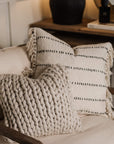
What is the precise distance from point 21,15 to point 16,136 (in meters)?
1.01

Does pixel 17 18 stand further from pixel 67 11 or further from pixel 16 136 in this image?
pixel 16 136

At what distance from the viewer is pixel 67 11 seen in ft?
6.66

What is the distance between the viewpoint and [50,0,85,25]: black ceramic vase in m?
2.01

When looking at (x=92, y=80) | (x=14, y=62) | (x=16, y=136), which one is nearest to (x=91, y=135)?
(x=92, y=80)

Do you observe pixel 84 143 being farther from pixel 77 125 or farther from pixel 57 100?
pixel 57 100

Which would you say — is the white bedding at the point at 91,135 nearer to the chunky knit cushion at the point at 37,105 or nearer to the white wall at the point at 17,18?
the chunky knit cushion at the point at 37,105

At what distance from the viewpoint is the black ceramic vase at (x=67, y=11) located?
2.01 meters

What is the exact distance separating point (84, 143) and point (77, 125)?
0.10 metres

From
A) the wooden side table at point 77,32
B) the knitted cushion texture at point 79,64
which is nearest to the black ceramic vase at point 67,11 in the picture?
the wooden side table at point 77,32

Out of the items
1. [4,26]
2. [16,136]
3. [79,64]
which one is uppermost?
[4,26]

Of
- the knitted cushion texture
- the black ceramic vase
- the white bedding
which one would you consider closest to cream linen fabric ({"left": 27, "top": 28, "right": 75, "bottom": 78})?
the knitted cushion texture

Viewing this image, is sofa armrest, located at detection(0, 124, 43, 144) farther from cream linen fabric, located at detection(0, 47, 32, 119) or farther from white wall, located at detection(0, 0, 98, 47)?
white wall, located at detection(0, 0, 98, 47)

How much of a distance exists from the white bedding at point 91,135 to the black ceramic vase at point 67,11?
2.40 ft

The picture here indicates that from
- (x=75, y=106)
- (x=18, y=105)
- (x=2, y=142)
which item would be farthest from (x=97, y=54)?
(x=2, y=142)
